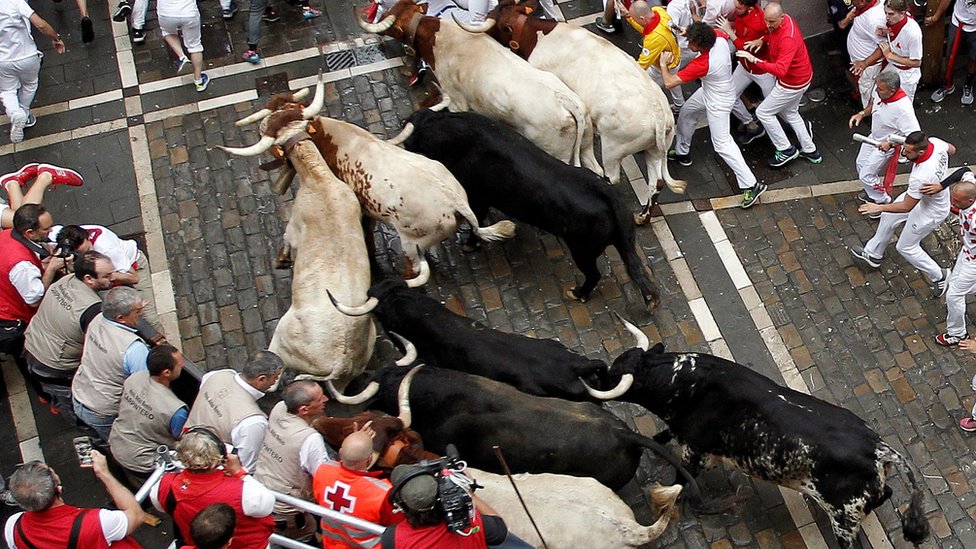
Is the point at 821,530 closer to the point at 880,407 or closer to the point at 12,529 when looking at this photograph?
the point at 880,407

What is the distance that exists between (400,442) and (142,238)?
468cm

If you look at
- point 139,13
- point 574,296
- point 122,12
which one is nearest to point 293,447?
point 574,296

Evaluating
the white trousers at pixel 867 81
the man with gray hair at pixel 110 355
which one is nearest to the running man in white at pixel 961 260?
the white trousers at pixel 867 81

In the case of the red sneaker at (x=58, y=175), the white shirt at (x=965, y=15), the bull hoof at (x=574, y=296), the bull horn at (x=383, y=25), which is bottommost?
the bull hoof at (x=574, y=296)

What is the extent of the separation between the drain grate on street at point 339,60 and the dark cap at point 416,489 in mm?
7139

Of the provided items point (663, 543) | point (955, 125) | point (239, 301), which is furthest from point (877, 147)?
point (239, 301)

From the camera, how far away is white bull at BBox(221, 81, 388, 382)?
822 cm

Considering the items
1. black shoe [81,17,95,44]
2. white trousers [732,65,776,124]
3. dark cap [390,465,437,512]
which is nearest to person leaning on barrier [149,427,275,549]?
dark cap [390,465,437,512]

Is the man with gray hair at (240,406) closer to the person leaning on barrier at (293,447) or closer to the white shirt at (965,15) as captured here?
the person leaning on barrier at (293,447)

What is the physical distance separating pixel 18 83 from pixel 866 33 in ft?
30.5

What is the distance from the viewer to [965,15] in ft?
35.9

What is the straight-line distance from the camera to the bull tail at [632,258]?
29.1 ft

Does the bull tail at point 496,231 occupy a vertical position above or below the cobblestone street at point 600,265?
above

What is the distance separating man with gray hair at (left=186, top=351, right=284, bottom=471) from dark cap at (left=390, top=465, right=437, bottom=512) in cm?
173
